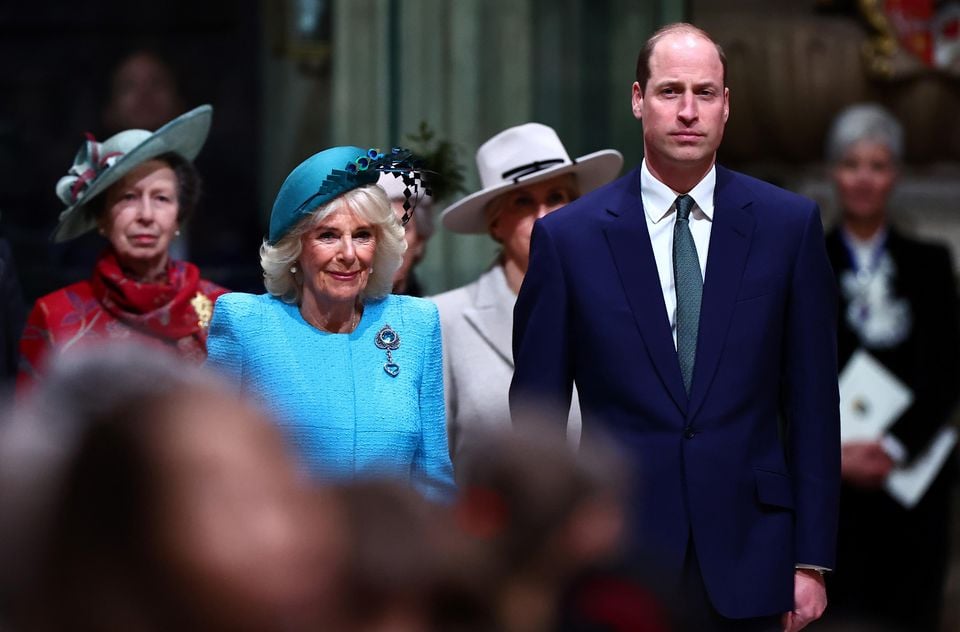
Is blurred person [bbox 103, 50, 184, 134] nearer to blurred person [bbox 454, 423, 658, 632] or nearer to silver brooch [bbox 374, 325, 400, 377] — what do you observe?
silver brooch [bbox 374, 325, 400, 377]

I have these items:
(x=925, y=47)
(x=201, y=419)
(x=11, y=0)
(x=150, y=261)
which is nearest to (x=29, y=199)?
(x=11, y=0)

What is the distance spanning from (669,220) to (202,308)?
1.37 meters

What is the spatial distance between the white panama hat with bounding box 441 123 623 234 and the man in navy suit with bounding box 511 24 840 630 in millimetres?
960

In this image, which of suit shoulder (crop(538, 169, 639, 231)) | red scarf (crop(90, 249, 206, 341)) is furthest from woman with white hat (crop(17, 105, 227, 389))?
suit shoulder (crop(538, 169, 639, 231))

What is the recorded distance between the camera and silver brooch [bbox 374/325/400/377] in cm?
303

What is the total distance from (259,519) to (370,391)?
2.26 meters

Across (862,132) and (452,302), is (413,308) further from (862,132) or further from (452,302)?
(862,132)

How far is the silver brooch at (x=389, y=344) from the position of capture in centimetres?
303

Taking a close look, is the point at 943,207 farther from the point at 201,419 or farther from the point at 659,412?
the point at 201,419

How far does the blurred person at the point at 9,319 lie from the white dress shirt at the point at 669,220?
190cm

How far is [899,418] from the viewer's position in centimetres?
529

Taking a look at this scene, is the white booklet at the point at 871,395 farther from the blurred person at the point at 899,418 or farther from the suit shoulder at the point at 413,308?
A: the suit shoulder at the point at 413,308

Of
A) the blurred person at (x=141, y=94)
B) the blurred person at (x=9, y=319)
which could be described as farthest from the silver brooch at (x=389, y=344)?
the blurred person at (x=141, y=94)

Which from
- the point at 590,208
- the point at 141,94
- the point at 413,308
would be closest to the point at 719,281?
the point at 590,208
